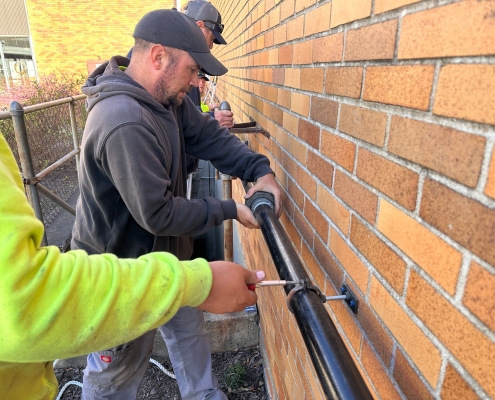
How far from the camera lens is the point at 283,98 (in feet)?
6.59

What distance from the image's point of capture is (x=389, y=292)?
1.00 meters

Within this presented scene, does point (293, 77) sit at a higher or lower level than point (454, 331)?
higher

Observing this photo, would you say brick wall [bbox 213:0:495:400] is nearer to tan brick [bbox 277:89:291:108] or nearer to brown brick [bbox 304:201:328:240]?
brown brick [bbox 304:201:328:240]

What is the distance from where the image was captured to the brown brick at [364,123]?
1.01 metres

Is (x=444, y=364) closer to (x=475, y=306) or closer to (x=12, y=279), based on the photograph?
(x=475, y=306)

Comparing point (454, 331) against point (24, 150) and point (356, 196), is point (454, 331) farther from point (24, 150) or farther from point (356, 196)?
point (24, 150)

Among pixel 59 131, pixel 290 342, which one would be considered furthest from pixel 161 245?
pixel 59 131

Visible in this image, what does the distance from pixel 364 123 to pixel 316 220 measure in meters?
0.55

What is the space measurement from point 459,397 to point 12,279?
0.94 m

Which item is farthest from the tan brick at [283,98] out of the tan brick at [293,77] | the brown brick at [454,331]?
the brown brick at [454,331]

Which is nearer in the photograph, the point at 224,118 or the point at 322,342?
the point at 322,342

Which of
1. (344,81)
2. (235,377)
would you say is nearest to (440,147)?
(344,81)

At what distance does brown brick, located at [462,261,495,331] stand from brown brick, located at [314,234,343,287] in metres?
0.63

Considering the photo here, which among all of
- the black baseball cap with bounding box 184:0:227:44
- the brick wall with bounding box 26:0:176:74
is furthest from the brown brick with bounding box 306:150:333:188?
the brick wall with bounding box 26:0:176:74
